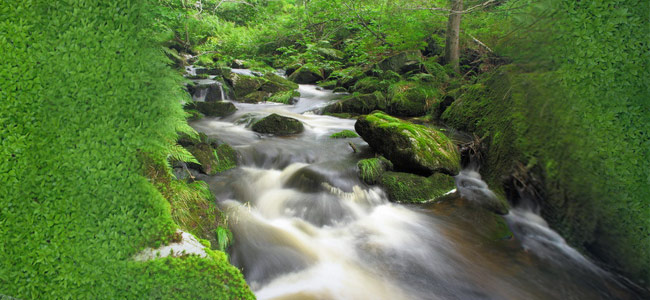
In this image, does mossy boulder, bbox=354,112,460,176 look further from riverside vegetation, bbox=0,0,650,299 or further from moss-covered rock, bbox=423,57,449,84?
moss-covered rock, bbox=423,57,449,84

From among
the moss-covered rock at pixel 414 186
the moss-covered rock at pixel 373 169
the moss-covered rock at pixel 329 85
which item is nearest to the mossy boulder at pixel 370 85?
the moss-covered rock at pixel 329 85

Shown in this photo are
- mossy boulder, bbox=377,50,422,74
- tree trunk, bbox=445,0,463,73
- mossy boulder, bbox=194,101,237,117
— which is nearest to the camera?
mossy boulder, bbox=194,101,237,117

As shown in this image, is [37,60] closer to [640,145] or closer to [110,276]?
[110,276]

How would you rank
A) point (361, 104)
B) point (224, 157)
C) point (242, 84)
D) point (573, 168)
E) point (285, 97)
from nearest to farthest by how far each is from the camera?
point (573, 168) → point (224, 157) → point (361, 104) → point (285, 97) → point (242, 84)

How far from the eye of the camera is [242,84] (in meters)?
13.3

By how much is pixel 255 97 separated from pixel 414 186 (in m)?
9.18

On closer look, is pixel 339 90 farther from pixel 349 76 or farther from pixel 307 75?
pixel 307 75

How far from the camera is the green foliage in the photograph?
2129 mm

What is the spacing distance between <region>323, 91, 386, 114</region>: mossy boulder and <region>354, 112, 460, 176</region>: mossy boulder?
172 inches

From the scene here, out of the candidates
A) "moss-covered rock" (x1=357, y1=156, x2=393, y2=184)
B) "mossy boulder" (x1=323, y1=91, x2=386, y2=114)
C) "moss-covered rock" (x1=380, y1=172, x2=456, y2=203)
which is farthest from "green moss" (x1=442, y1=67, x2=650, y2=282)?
"mossy boulder" (x1=323, y1=91, x2=386, y2=114)

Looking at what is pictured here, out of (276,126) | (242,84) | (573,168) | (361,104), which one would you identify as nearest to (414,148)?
(573,168)

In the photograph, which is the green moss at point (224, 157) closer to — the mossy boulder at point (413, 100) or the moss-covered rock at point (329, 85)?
the mossy boulder at point (413, 100)

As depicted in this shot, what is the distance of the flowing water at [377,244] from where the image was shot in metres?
3.56

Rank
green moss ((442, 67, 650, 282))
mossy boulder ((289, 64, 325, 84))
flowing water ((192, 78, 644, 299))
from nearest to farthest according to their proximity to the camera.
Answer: green moss ((442, 67, 650, 282)) < flowing water ((192, 78, 644, 299)) < mossy boulder ((289, 64, 325, 84))
